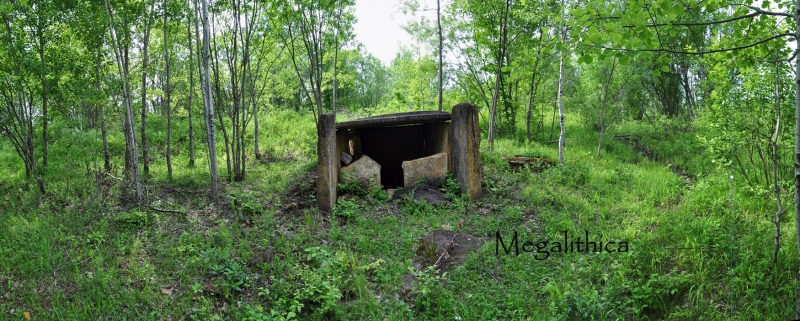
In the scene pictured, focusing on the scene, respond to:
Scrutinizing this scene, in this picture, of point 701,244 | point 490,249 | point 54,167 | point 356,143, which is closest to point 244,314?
point 490,249

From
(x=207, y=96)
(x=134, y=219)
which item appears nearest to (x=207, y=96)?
(x=207, y=96)

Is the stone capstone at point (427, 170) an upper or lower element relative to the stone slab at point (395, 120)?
lower

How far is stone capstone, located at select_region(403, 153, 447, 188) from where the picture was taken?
828 cm

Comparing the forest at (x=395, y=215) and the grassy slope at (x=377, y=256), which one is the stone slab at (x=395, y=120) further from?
the grassy slope at (x=377, y=256)

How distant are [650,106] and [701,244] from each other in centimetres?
1441

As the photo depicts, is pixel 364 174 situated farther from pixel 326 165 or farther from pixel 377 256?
pixel 377 256

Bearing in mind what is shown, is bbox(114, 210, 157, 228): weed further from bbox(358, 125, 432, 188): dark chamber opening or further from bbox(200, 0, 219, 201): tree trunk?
bbox(358, 125, 432, 188): dark chamber opening

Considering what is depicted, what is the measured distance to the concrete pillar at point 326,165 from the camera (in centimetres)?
753

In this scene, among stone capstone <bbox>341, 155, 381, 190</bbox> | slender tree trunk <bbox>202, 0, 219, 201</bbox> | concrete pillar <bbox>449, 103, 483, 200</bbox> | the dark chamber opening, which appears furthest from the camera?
the dark chamber opening

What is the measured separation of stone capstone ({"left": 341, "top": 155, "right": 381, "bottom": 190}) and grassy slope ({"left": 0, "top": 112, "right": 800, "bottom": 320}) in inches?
18.6

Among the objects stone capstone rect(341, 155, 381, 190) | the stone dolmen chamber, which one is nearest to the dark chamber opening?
the stone dolmen chamber

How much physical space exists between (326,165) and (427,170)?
1.78 meters

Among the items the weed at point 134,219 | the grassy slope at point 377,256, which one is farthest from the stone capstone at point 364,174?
the weed at point 134,219

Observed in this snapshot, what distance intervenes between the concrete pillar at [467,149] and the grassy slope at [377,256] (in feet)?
1.28
